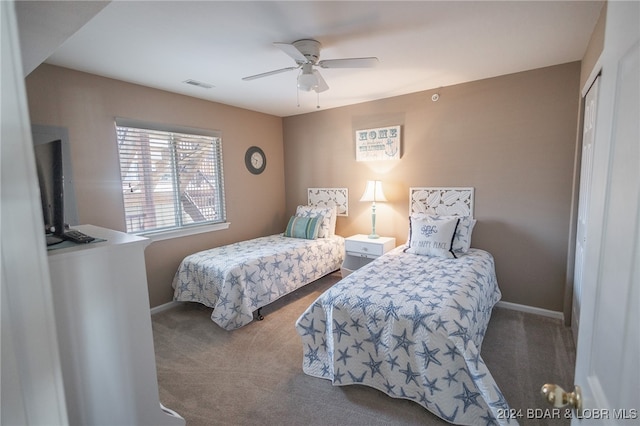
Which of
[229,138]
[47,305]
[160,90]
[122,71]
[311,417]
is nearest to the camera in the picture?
[47,305]

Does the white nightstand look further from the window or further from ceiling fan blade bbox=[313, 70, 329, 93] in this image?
ceiling fan blade bbox=[313, 70, 329, 93]

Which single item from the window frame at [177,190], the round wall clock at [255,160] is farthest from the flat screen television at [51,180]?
the round wall clock at [255,160]

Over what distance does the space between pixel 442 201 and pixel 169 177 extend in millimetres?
3110

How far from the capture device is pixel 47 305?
54cm

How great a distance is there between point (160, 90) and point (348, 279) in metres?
2.80

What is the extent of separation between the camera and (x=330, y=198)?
4.37 m

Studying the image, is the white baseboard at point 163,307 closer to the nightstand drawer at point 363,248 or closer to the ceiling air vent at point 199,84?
the nightstand drawer at point 363,248

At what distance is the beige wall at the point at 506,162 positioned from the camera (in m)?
2.79

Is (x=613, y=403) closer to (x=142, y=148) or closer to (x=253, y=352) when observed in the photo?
(x=253, y=352)

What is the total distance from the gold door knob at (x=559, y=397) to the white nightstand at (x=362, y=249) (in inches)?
109

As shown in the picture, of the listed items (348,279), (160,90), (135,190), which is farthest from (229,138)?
(348,279)

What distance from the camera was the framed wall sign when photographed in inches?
145

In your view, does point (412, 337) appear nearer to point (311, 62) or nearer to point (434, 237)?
point (434, 237)

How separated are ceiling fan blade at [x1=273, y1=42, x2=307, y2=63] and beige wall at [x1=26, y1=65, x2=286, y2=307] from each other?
1838 millimetres
